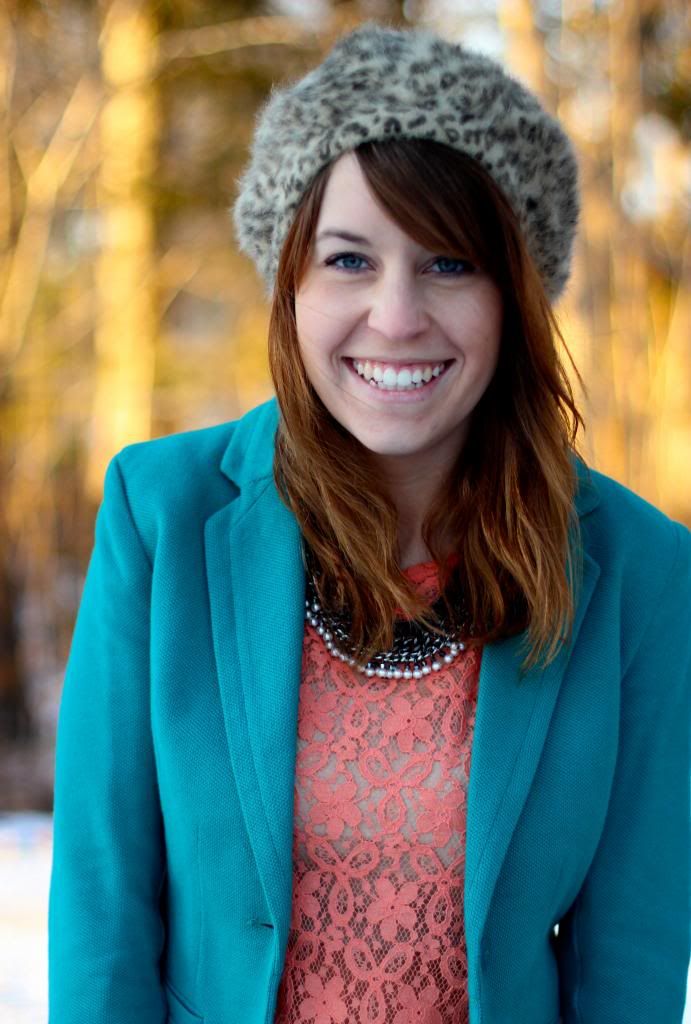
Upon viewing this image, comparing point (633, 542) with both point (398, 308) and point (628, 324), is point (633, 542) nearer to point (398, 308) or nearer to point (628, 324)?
point (398, 308)

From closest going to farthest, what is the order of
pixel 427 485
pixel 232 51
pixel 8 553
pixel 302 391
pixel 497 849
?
pixel 497 849, pixel 302 391, pixel 427 485, pixel 8 553, pixel 232 51

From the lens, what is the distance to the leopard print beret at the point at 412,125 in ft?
4.90

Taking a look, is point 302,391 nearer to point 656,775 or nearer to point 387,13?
point 656,775

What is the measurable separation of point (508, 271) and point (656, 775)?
772 mm

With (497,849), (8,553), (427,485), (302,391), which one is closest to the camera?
(497,849)

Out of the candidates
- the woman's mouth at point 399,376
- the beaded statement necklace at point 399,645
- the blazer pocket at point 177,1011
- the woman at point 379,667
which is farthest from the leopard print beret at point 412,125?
the blazer pocket at point 177,1011

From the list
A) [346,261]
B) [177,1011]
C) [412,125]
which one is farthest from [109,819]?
[412,125]

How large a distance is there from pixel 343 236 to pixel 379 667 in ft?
2.02

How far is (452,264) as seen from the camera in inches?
60.6

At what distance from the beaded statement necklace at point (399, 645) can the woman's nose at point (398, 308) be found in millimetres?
411

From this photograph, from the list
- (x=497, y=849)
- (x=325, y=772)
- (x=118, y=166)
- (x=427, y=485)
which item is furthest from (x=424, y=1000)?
(x=118, y=166)

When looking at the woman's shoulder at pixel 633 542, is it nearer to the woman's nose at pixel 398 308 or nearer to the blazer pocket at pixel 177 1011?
the woman's nose at pixel 398 308

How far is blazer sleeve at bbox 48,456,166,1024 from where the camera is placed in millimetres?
1555

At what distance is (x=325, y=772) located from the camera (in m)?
1.58
